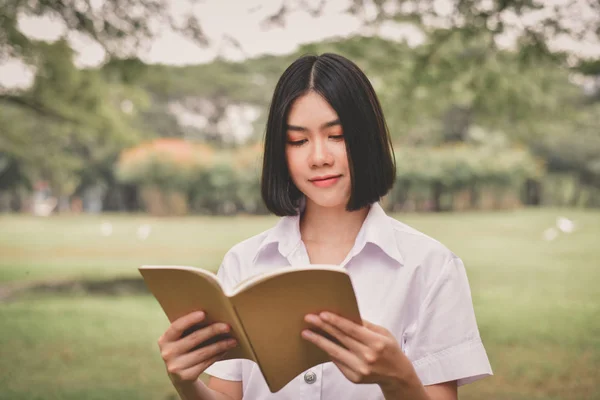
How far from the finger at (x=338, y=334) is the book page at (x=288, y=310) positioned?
0.01 m

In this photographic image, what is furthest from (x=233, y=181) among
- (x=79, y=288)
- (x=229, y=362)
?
(x=229, y=362)

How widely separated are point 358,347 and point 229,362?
450mm

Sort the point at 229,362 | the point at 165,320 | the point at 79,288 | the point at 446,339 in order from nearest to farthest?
the point at 446,339, the point at 229,362, the point at 165,320, the point at 79,288

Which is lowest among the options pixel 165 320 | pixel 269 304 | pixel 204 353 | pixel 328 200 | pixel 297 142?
pixel 165 320

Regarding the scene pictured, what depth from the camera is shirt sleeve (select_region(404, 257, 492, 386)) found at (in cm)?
123

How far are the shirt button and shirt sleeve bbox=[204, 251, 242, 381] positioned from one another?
18cm

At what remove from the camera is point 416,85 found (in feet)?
19.4

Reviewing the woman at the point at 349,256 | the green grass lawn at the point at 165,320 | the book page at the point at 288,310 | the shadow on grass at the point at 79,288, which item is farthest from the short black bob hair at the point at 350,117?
the shadow on grass at the point at 79,288

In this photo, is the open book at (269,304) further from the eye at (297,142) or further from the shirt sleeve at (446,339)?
the eye at (297,142)

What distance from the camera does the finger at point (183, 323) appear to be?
3.64ft

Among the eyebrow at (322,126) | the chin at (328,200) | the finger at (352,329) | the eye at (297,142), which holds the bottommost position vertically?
the finger at (352,329)

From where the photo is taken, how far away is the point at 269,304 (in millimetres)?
1034

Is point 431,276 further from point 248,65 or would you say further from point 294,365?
point 248,65

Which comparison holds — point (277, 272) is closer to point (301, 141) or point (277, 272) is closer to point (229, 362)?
point (301, 141)
